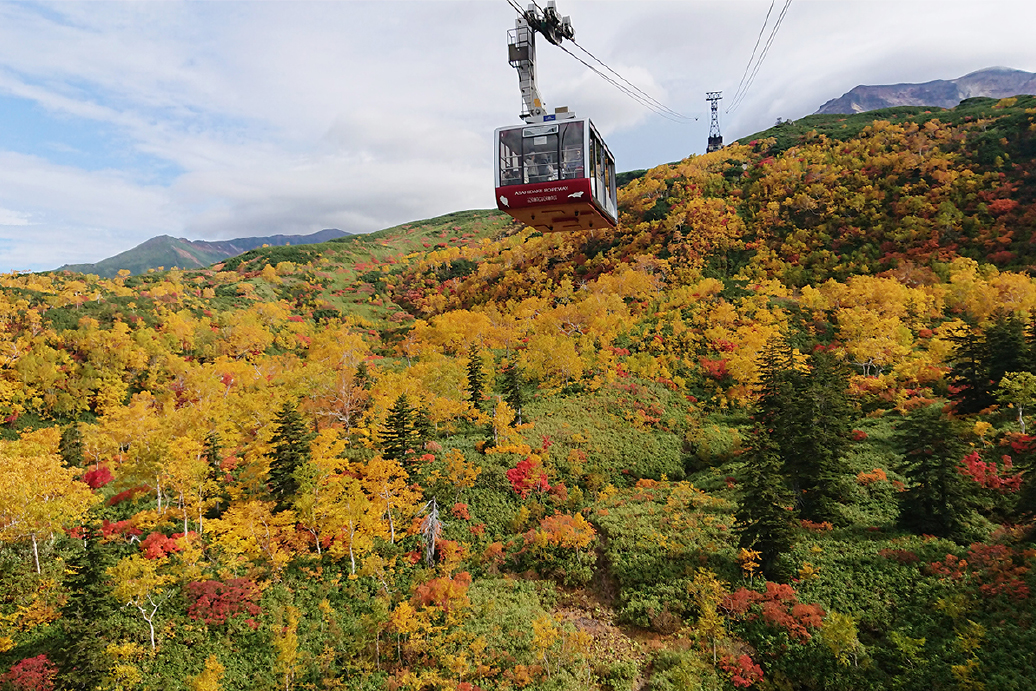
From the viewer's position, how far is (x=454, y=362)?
197 feet

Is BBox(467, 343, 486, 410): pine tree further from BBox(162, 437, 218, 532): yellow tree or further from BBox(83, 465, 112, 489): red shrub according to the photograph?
BBox(83, 465, 112, 489): red shrub

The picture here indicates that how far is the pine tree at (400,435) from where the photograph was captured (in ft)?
129

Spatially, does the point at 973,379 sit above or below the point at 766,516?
above

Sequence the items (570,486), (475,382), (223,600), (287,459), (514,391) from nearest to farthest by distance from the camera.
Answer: (223,600)
(287,459)
(570,486)
(514,391)
(475,382)

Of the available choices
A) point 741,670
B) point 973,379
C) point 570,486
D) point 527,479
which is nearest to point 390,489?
point 527,479

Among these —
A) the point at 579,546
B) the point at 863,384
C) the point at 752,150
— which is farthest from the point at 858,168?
the point at 579,546

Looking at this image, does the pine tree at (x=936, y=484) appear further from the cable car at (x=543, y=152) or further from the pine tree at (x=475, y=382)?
the pine tree at (x=475, y=382)

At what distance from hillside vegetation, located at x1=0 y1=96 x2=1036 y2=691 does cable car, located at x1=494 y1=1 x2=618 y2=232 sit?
22017 mm

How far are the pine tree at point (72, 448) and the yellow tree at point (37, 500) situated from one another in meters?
8.73

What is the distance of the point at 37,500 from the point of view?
29.2m

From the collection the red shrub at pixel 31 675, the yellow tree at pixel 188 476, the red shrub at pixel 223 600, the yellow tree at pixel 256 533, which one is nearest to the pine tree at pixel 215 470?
the yellow tree at pixel 188 476

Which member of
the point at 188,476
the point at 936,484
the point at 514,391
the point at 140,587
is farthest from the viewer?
the point at 514,391

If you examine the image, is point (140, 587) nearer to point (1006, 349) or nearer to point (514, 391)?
point (514, 391)

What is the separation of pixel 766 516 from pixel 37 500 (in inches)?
1753
